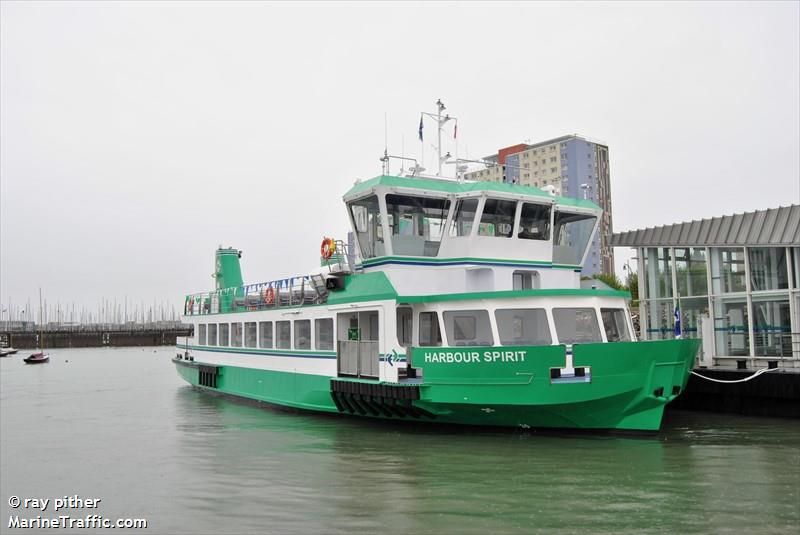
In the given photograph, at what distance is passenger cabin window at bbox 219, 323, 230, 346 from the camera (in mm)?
23675

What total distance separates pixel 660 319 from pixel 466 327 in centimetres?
883

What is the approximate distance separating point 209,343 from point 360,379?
12172 millimetres

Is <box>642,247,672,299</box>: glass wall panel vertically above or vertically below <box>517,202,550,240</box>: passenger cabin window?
below

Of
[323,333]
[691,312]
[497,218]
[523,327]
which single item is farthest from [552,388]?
[691,312]

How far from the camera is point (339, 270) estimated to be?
645 inches

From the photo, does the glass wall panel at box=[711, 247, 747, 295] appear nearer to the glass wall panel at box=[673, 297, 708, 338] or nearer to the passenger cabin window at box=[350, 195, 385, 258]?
the glass wall panel at box=[673, 297, 708, 338]

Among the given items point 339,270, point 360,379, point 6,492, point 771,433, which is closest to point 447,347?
point 360,379

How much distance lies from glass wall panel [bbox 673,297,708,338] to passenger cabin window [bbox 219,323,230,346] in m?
15.0

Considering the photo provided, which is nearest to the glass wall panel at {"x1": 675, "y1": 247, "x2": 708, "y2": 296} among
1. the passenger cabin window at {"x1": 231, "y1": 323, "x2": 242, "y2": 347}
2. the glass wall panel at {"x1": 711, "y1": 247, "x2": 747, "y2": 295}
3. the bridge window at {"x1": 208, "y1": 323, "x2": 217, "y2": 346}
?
the glass wall panel at {"x1": 711, "y1": 247, "x2": 747, "y2": 295}

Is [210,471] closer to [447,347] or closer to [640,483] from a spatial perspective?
[447,347]

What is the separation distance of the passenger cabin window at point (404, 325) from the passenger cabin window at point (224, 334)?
1044 cm

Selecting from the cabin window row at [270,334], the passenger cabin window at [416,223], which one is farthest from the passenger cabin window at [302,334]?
the passenger cabin window at [416,223]

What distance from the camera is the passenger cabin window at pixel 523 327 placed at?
42.3 ft

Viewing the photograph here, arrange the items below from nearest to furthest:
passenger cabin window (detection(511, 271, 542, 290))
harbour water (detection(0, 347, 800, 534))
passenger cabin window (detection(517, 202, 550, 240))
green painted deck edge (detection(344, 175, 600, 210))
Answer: harbour water (detection(0, 347, 800, 534)) < green painted deck edge (detection(344, 175, 600, 210)) < passenger cabin window (detection(511, 271, 542, 290)) < passenger cabin window (detection(517, 202, 550, 240))
